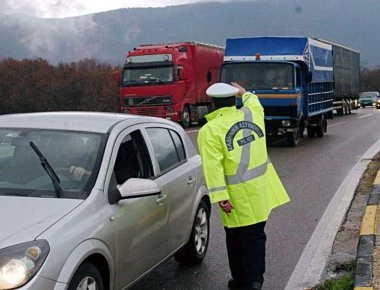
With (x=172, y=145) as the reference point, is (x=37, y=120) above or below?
above

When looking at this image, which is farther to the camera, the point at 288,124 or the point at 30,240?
the point at 288,124

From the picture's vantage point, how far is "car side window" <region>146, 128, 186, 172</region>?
5207mm

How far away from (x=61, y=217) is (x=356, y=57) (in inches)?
1602

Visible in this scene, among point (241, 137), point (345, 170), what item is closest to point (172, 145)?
point (241, 137)

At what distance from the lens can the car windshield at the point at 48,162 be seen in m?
4.12

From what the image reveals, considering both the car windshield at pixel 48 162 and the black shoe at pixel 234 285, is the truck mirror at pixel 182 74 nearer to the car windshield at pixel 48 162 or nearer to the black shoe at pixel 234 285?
the black shoe at pixel 234 285

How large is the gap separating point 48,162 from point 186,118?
72.9 ft

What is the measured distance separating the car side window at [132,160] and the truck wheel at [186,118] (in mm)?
21278

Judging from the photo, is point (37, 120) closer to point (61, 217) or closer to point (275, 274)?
point (61, 217)

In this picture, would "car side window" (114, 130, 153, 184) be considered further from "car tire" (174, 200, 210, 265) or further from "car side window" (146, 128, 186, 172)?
"car tire" (174, 200, 210, 265)

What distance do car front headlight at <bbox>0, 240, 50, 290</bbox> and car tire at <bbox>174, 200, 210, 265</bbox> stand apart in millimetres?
2454

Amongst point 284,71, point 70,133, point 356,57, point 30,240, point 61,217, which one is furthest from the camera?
point 356,57

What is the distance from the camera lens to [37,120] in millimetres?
4875

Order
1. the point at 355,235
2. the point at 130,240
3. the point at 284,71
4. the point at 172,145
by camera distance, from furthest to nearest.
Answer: the point at 284,71
the point at 355,235
the point at 172,145
the point at 130,240
